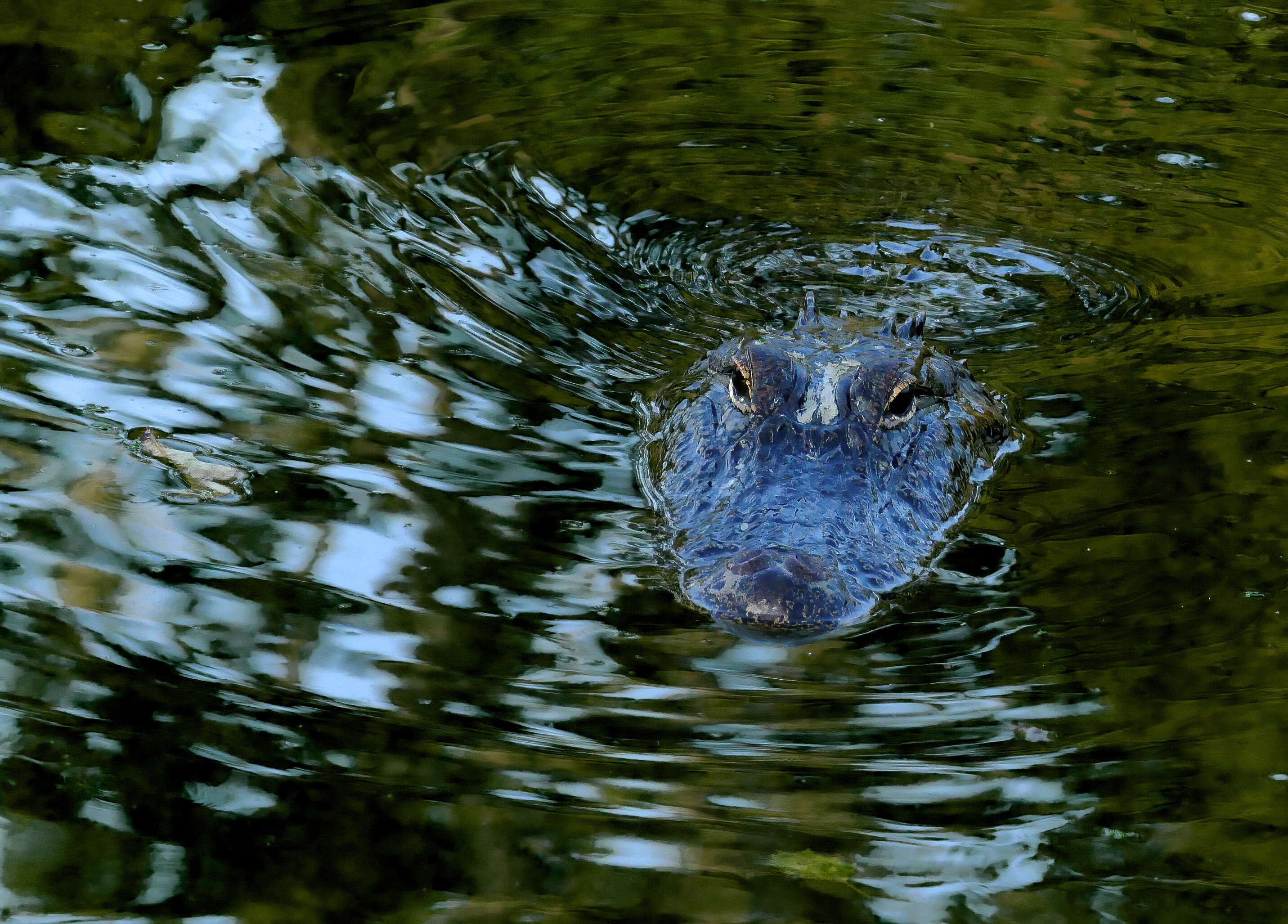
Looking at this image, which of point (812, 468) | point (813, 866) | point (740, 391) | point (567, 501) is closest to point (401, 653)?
point (567, 501)

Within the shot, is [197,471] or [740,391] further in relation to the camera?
[740,391]

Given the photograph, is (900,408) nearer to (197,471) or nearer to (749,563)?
(749,563)

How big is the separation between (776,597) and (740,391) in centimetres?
141

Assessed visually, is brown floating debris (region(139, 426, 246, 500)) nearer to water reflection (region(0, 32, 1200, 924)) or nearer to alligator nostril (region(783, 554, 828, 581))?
water reflection (region(0, 32, 1200, 924))

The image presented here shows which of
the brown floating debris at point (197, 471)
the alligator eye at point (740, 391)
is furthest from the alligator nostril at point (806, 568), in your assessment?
the brown floating debris at point (197, 471)

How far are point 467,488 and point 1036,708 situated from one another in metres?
1.89

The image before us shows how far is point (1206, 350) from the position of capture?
6.23 meters

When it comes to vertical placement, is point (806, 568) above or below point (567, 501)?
above

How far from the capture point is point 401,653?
12.1 ft

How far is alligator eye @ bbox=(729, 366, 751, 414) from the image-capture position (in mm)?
5070

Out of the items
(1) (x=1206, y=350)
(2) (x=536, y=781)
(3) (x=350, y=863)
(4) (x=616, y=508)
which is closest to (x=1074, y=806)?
(2) (x=536, y=781)

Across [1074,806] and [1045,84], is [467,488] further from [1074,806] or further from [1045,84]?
[1045,84]

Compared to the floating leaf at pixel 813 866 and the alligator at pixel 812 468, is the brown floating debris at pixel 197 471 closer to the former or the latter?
the alligator at pixel 812 468

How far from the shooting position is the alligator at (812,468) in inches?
158
